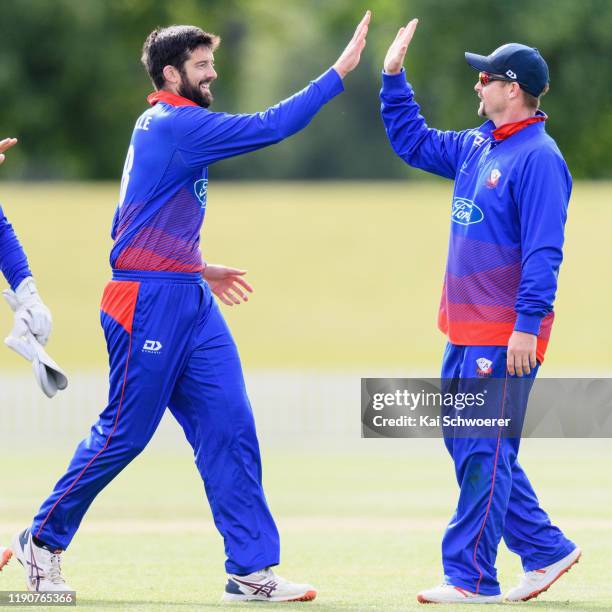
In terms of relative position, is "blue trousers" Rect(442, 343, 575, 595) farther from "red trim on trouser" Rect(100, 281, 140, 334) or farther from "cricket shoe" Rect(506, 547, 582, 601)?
"red trim on trouser" Rect(100, 281, 140, 334)

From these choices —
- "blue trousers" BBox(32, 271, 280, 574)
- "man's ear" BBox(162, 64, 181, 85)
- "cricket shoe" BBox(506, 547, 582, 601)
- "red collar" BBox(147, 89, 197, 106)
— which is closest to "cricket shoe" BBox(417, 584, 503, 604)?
"cricket shoe" BBox(506, 547, 582, 601)

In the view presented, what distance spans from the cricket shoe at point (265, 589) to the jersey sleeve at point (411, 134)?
6.28 feet

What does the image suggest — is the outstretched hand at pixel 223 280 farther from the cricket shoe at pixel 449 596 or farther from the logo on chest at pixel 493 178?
the cricket shoe at pixel 449 596

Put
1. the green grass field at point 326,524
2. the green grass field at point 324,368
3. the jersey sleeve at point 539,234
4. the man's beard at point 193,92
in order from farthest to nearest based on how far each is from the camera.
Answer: the green grass field at point 324,368
the green grass field at point 326,524
the man's beard at point 193,92
the jersey sleeve at point 539,234

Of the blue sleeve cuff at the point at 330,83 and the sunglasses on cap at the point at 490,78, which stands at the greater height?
the sunglasses on cap at the point at 490,78

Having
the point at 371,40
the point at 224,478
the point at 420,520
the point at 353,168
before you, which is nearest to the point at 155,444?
the point at 420,520

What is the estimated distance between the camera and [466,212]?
6.48 meters

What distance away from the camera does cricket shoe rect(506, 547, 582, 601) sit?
655 cm

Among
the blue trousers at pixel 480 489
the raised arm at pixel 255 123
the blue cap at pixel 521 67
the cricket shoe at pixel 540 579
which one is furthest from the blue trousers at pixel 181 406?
the blue cap at pixel 521 67

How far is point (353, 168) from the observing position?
61938mm

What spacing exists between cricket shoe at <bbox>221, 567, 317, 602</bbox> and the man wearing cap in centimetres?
50

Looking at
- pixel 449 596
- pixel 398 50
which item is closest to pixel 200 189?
pixel 398 50

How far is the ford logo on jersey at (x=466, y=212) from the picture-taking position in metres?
6.44

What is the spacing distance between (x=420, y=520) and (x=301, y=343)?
13693mm
